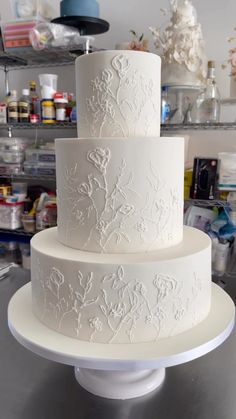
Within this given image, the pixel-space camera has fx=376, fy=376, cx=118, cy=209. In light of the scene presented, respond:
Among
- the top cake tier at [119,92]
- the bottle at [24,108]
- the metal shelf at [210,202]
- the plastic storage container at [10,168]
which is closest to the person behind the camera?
the top cake tier at [119,92]

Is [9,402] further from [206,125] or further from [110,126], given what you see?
[206,125]

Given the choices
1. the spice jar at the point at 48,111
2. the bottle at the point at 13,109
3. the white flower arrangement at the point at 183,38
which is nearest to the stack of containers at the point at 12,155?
the bottle at the point at 13,109

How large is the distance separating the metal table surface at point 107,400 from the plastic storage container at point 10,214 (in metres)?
1.40

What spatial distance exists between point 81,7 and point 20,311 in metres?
1.60

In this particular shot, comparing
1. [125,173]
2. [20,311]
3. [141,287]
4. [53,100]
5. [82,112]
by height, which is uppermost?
[53,100]

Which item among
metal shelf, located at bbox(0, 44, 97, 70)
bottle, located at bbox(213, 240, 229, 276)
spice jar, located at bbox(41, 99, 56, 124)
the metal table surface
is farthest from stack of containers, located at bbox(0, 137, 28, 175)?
the metal table surface

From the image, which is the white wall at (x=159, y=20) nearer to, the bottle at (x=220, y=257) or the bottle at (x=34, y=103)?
the bottle at (x=34, y=103)

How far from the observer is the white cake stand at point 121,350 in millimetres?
693

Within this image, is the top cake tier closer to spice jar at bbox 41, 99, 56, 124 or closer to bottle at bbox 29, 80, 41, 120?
spice jar at bbox 41, 99, 56, 124

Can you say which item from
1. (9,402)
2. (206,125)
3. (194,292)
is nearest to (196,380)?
(194,292)

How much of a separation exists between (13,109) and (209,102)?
1.12 meters

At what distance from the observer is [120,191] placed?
777 millimetres

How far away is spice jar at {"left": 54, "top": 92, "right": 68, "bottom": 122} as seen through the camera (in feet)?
6.81

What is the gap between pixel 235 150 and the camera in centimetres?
196
